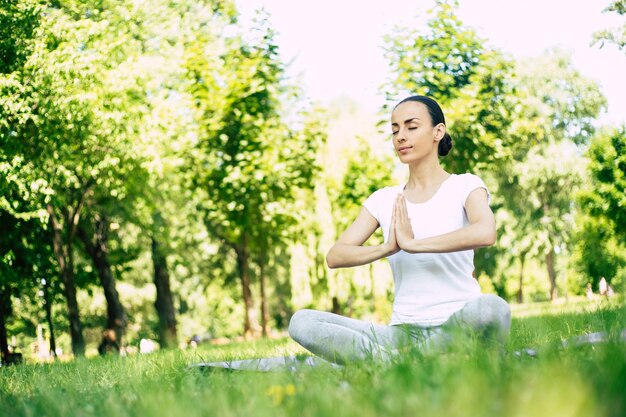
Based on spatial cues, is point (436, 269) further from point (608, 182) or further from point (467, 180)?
point (608, 182)

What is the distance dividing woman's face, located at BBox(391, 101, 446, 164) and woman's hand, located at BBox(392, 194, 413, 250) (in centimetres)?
38

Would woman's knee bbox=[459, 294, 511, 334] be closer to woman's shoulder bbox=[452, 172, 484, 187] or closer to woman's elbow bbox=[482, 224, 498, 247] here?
woman's elbow bbox=[482, 224, 498, 247]

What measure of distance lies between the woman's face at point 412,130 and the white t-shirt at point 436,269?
0.28 m

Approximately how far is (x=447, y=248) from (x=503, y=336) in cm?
57

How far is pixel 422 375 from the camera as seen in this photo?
8.07 ft

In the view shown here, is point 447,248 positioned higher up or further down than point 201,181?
further down

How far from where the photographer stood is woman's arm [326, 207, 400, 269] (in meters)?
4.52

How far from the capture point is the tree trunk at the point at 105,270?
2034 cm

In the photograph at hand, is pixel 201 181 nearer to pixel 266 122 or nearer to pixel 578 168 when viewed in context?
pixel 266 122

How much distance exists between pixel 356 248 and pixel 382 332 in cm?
58

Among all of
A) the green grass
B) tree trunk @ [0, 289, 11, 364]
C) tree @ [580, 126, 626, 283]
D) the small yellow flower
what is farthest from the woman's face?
tree @ [580, 126, 626, 283]

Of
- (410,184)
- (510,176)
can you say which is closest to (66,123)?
(410,184)

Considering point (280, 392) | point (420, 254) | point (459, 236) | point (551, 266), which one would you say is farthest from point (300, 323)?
point (551, 266)

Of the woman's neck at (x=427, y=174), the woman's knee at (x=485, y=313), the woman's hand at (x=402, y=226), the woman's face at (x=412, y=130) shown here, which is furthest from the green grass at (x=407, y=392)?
the woman's face at (x=412, y=130)
